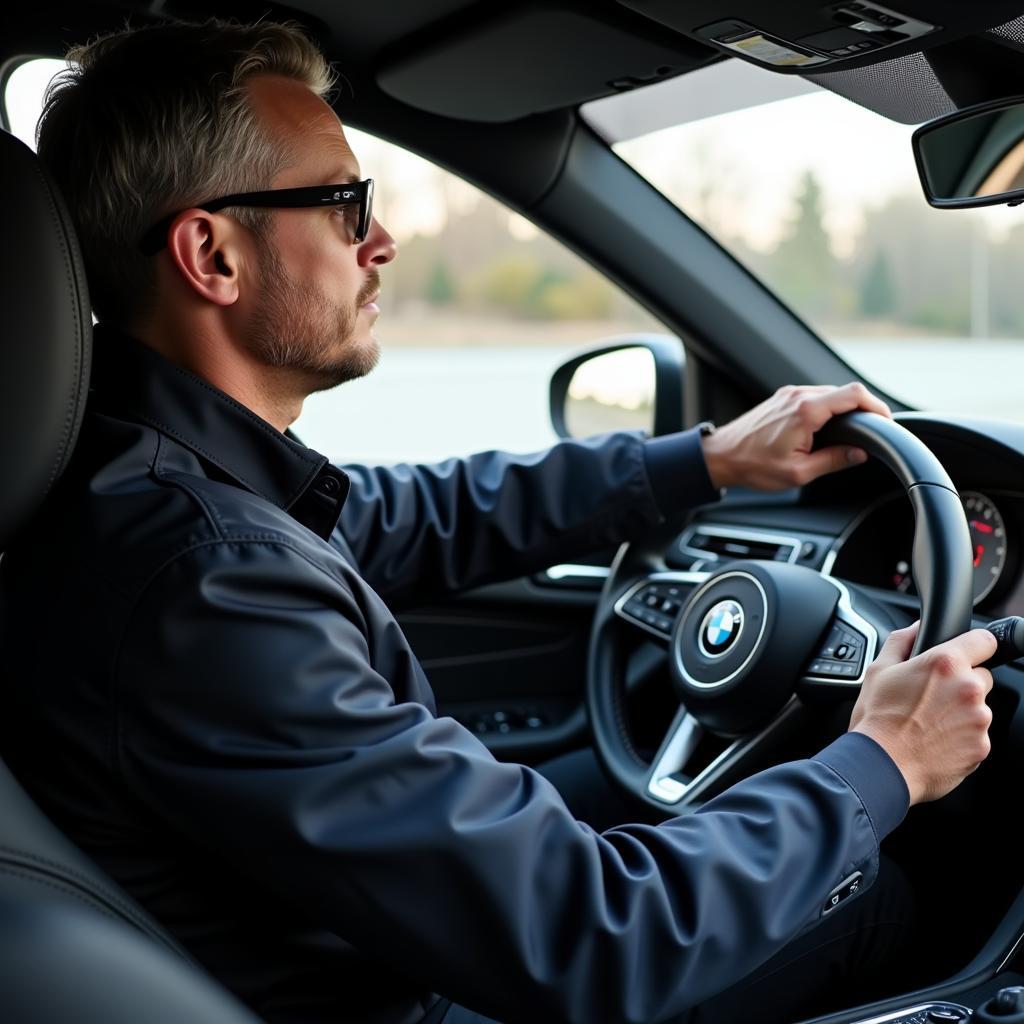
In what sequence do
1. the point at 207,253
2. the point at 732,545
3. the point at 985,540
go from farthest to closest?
the point at 732,545
the point at 985,540
the point at 207,253

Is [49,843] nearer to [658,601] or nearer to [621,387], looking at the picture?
[658,601]

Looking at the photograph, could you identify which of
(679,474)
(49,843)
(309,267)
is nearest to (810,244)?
(679,474)

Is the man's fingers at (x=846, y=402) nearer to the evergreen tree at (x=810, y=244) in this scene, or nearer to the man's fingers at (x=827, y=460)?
the man's fingers at (x=827, y=460)

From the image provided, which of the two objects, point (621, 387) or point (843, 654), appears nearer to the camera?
point (843, 654)

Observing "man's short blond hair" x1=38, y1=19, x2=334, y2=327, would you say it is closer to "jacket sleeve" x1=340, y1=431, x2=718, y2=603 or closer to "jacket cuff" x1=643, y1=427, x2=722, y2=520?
"jacket sleeve" x1=340, y1=431, x2=718, y2=603

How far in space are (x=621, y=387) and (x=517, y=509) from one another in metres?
0.66

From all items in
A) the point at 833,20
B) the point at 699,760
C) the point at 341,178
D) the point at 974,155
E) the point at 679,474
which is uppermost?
the point at 833,20

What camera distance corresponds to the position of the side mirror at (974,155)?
5.47ft

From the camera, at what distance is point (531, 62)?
1.97 metres

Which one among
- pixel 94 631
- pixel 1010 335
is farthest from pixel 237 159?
pixel 1010 335

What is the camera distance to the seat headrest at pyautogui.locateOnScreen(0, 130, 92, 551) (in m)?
1.19

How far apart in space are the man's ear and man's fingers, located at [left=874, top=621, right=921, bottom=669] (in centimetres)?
85

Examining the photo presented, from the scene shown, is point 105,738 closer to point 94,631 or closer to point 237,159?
point 94,631

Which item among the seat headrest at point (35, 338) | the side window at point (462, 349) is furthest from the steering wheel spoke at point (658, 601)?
the side window at point (462, 349)
